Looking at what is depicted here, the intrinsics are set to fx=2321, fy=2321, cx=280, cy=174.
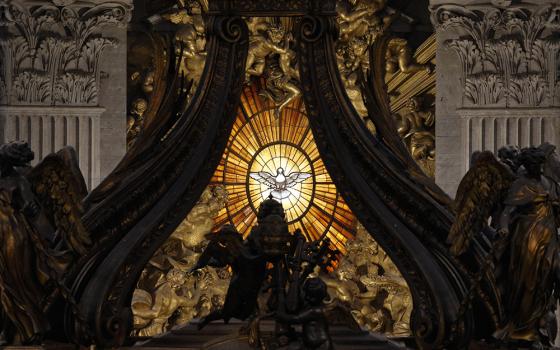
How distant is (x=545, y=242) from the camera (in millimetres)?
14195

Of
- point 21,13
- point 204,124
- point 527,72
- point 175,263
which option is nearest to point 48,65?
point 21,13

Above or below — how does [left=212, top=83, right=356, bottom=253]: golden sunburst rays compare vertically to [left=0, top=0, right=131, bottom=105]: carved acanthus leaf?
below

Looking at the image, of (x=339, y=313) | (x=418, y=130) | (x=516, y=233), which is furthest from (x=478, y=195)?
(x=418, y=130)

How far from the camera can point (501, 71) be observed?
20375 millimetres

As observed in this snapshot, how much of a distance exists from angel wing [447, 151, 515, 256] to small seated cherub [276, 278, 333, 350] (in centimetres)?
87

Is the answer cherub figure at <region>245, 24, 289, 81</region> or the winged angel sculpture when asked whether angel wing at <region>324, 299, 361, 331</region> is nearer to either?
the winged angel sculpture

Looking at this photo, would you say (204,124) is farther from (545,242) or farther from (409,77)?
(409,77)

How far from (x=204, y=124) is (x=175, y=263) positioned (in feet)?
21.1

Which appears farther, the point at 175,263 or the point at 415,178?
the point at 175,263

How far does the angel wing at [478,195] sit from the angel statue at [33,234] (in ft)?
7.41

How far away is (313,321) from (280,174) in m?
7.39

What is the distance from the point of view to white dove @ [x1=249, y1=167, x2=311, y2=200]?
21344 mm

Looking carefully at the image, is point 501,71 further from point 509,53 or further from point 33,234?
point 33,234

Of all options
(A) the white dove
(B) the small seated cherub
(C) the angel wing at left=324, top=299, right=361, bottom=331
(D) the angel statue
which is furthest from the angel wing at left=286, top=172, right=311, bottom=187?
(D) the angel statue
